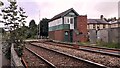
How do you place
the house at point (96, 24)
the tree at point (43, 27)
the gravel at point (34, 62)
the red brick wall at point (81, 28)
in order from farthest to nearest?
the tree at point (43, 27), the house at point (96, 24), the red brick wall at point (81, 28), the gravel at point (34, 62)

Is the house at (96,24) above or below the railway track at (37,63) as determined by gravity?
above

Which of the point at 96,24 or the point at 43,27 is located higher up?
the point at 96,24

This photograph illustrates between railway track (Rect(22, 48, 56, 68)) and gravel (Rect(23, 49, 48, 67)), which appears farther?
gravel (Rect(23, 49, 48, 67))

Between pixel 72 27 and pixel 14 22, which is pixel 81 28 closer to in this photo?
pixel 72 27

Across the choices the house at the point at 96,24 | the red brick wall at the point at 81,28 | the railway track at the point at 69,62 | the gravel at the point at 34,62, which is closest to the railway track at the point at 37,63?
the gravel at the point at 34,62

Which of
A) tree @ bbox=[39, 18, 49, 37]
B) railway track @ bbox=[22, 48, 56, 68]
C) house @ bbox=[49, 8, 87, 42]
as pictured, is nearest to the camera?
railway track @ bbox=[22, 48, 56, 68]

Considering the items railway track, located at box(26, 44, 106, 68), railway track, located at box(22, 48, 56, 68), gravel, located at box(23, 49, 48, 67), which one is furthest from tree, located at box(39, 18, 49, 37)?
railway track, located at box(22, 48, 56, 68)

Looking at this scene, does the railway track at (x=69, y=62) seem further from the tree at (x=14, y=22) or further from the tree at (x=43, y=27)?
the tree at (x=43, y=27)

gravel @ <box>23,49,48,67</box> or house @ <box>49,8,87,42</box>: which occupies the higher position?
house @ <box>49,8,87,42</box>

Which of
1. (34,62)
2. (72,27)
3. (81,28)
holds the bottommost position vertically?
(34,62)

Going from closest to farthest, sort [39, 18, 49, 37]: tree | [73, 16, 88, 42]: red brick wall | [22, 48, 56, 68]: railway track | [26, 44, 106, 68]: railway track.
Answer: [26, 44, 106, 68]: railway track → [22, 48, 56, 68]: railway track → [73, 16, 88, 42]: red brick wall → [39, 18, 49, 37]: tree

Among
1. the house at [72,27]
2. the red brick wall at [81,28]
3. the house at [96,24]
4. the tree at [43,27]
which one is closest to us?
the red brick wall at [81,28]

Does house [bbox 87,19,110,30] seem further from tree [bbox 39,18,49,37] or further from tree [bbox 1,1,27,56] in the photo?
tree [bbox 1,1,27,56]

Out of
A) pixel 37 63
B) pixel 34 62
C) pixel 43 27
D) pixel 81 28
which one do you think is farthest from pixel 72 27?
pixel 37 63
